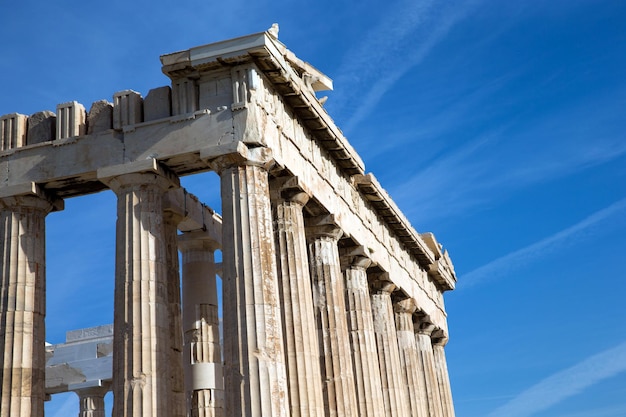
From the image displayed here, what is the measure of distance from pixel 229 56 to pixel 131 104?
3536 mm

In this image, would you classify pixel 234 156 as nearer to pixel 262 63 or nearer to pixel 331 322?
pixel 262 63

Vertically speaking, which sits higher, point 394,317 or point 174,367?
point 394,317

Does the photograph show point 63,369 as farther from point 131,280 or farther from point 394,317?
point 131,280

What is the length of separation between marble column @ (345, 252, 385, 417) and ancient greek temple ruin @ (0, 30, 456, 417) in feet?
0.18

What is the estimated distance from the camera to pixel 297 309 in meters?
29.0

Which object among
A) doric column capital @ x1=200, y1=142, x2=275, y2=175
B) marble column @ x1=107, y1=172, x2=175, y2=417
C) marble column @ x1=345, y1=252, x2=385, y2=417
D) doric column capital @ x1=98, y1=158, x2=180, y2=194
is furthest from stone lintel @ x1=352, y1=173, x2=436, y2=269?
marble column @ x1=107, y1=172, x2=175, y2=417

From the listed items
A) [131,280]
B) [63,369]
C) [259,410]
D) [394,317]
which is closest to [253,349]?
[259,410]

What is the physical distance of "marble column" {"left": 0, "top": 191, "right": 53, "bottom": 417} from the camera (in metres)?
27.2

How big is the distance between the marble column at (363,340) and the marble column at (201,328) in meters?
5.20

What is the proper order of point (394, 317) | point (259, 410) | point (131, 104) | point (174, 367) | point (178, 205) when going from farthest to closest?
point (394, 317)
point (178, 205)
point (174, 367)
point (131, 104)
point (259, 410)

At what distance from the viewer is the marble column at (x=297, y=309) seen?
92.1 feet

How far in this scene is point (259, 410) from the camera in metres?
24.2

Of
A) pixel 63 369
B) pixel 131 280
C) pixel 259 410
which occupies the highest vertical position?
pixel 63 369

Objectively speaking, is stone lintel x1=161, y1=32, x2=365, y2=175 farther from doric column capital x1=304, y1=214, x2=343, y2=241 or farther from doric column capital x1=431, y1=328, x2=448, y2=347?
doric column capital x1=431, y1=328, x2=448, y2=347
